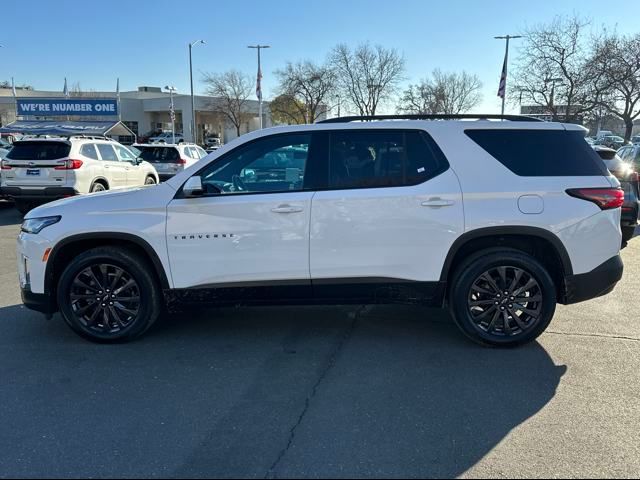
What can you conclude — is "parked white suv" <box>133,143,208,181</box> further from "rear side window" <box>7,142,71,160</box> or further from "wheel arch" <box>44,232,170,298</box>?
"wheel arch" <box>44,232,170,298</box>

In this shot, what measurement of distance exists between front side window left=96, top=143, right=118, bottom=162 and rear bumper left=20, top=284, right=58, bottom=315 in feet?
29.8

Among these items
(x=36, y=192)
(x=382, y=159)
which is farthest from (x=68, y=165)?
(x=382, y=159)

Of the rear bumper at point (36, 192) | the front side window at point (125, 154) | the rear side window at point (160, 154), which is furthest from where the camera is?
the rear side window at point (160, 154)

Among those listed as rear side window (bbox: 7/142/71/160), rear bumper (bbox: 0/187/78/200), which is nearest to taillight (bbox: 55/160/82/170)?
rear side window (bbox: 7/142/71/160)

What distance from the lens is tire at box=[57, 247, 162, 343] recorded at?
4.19m

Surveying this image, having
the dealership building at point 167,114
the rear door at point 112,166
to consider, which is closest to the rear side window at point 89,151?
the rear door at point 112,166

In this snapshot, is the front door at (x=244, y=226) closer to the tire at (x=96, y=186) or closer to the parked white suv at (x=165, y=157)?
the tire at (x=96, y=186)

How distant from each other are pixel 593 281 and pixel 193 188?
336 centimetres

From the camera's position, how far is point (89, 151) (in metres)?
12.0

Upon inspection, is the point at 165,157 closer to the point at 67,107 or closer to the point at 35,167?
the point at 35,167

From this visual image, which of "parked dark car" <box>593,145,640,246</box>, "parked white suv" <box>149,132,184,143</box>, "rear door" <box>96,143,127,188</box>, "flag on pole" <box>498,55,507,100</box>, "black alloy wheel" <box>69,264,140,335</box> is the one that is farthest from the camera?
"parked white suv" <box>149,132,184,143</box>

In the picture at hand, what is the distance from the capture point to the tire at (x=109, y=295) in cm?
419

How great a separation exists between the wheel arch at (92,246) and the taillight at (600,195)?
3.41 meters

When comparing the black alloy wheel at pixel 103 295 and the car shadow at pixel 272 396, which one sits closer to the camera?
the car shadow at pixel 272 396
